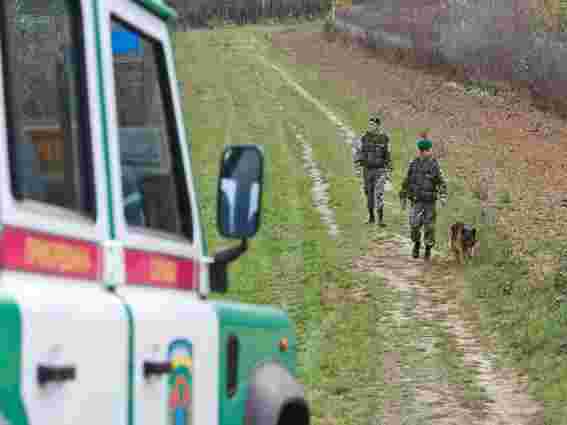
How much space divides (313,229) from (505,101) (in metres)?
23.6

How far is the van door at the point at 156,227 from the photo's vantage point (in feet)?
11.6

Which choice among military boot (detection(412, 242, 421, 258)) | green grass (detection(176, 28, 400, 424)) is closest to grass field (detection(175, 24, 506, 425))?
green grass (detection(176, 28, 400, 424))

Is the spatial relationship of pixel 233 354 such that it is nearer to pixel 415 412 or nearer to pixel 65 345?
pixel 65 345

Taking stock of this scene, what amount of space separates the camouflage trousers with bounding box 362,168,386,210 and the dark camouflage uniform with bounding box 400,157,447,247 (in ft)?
7.23

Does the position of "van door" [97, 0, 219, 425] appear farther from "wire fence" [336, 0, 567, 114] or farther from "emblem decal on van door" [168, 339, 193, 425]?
"wire fence" [336, 0, 567, 114]

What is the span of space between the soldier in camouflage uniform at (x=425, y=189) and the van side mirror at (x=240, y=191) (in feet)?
44.1

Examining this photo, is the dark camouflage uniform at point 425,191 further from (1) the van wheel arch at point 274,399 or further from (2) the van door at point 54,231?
(2) the van door at point 54,231

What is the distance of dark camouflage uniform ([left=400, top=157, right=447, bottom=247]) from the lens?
17.7 m

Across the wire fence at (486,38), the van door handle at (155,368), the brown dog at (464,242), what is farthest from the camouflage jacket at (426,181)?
the wire fence at (486,38)

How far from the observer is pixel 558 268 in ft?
53.2

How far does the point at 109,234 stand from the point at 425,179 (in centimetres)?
1441

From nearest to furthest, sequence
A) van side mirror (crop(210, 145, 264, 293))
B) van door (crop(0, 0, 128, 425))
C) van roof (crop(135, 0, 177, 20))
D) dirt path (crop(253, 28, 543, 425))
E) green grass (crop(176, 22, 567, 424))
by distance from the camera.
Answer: van door (crop(0, 0, 128, 425)) → van roof (crop(135, 0, 177, 20)) → van side mirror (crop(210, 145, 264, 293)) → dirt path (crop(253, 28, 543, 425)) → green grass (crop(176, 22, 567, 424))

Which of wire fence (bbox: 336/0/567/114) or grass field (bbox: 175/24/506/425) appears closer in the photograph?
grass field (bbox: 175/24/506/425)

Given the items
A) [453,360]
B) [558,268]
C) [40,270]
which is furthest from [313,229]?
[40,270]
